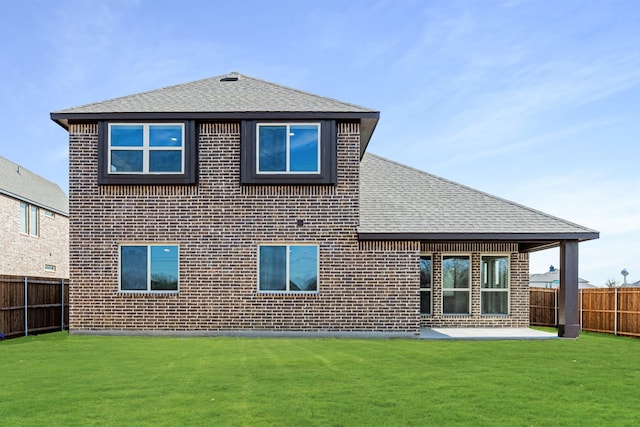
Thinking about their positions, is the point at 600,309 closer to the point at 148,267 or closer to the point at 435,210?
the point at 435,210

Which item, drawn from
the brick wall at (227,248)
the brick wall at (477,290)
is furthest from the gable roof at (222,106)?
the brick wall at (477,290)

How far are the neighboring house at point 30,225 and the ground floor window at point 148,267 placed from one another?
13.9 meters

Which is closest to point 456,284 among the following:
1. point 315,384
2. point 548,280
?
point 315,384

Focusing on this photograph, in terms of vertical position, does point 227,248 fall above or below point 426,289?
above

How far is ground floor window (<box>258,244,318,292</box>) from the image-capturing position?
1584cm

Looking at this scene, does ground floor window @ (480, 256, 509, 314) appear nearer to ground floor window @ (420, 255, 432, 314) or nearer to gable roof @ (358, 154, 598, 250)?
gable roof @ (358, 154, 598, 250)

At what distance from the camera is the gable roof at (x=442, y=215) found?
15859 mm

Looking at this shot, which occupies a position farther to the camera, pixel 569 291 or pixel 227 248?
pixel 569 291

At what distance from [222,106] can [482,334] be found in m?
9.45

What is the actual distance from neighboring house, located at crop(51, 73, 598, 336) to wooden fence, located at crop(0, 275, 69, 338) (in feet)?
5.92

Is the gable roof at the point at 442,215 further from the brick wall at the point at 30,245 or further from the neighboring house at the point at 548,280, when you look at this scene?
the neighboring house at the point at 548,280

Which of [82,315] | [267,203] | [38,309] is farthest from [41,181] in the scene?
[267,203]

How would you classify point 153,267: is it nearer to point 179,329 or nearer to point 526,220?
point 179,329

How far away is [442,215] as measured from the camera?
16859 millimetres
